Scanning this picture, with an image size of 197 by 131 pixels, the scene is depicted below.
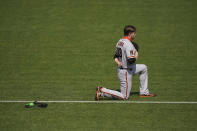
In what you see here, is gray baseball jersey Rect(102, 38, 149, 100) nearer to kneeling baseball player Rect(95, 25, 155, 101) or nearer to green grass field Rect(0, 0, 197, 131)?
kneeling baseball player Rect(95, 25, 155, 101)

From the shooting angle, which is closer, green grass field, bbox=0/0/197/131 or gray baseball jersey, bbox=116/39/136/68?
green grass field, bbox=0/0/197/131

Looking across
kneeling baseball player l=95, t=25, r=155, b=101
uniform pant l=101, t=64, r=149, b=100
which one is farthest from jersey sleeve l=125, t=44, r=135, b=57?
uniform pant l=101, t=64, r=149, b=100

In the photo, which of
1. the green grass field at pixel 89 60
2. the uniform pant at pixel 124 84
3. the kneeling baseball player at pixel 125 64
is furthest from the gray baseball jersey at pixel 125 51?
the green grass field at pixel 89 60

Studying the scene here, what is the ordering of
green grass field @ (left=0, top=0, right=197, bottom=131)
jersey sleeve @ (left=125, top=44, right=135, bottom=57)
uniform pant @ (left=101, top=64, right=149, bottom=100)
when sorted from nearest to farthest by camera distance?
green grass field @ (left=0, top=0, right=197, bottom=131), jersey sleeve @ (left=125, top=44, right=135, bottom=57), uniform pant @ (left=101, top=64, right=149, bottom=100)

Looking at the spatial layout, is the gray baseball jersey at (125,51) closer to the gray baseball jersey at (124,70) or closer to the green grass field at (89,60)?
the gray baseball jersey at (124,70)

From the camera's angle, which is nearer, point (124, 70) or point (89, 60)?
point (124, 70)

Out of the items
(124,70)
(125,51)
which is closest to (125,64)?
(124,70)

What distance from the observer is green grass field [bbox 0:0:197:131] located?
7.31m

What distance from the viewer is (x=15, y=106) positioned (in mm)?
8141

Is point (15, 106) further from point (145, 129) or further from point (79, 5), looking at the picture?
point (79, 5)

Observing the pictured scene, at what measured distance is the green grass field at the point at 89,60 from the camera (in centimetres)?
731

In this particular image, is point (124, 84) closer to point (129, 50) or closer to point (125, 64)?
point (125, 64)

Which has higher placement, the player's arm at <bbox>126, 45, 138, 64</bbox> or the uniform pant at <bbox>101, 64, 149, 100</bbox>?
the player's arm at <bbox>126, 45, 138, 64</bbox>

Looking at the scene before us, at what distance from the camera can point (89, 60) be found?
12.3 metres
